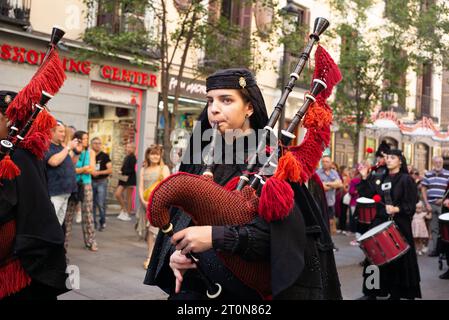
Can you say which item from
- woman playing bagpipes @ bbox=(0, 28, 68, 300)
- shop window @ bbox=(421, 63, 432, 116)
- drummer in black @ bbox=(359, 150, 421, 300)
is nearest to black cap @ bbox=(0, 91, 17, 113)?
woman playing bagpipes @ bbox=(0, 28, 68, 300)

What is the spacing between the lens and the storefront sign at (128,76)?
1395 cm

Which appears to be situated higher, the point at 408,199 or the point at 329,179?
the point at 329,179

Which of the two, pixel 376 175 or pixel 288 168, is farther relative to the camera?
pixel 376 175

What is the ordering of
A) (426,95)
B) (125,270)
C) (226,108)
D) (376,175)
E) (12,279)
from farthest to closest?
(426,95), (376,175), (125,270), (12,279), (226,108)

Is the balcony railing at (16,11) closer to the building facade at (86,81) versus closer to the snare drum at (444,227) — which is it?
the building facade at (86,81)

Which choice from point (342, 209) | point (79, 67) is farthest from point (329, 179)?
point (79, 67)

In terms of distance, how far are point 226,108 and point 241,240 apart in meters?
0.64

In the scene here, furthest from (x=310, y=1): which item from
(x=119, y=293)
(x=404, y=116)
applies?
(x=119, y=293)

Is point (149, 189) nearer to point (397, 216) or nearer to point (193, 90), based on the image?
point (397, 216)

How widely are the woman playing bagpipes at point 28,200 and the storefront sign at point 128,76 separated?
1108 cm

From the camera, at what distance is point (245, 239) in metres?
2.01

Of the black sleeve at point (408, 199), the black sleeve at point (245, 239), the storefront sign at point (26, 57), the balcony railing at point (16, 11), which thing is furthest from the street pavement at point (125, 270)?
the balcony railing at point (16, 11)

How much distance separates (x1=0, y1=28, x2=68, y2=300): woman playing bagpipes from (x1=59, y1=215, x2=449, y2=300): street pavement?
9.26ft

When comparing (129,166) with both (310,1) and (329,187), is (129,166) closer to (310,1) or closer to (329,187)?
(329,187)
